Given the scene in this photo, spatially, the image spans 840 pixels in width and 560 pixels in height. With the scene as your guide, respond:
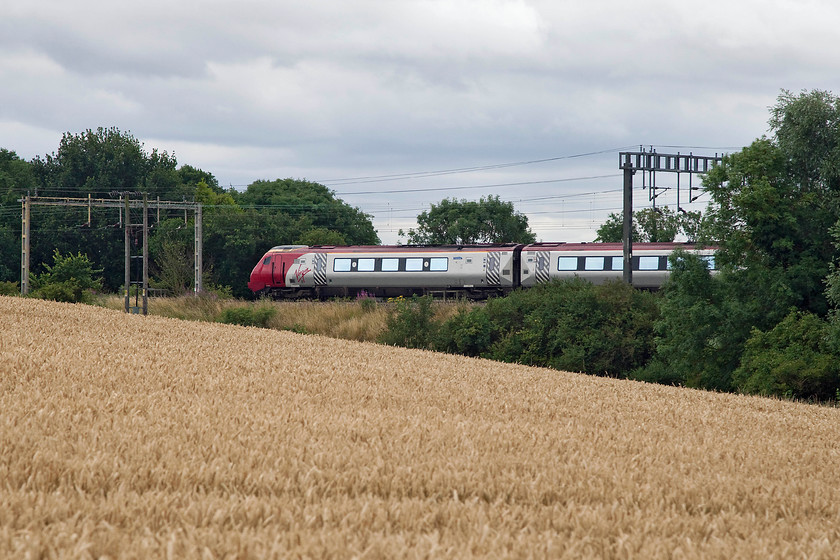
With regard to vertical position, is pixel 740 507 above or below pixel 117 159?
below

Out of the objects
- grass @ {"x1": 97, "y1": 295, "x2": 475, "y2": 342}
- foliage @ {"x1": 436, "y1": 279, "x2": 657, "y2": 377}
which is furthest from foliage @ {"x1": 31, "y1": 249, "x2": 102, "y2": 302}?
foliage @ {"x1": 436, "y1": 279, "x2": 657, "y2": 377}

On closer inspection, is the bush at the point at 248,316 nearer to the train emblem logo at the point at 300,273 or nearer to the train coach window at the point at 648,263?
the train emblem logo at the point at 300,273

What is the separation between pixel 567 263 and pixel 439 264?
7.55 metres

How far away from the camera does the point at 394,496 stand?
18.5 feet

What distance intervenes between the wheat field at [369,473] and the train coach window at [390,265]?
41549 millimetres

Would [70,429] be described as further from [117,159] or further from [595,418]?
[117,159]

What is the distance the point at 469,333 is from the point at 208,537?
38.9 metres

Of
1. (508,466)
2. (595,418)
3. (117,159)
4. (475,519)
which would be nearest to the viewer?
(475,519)

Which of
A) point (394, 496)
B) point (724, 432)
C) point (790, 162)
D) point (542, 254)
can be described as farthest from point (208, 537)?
point (542, 254)

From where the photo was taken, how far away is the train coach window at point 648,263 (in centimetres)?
4825

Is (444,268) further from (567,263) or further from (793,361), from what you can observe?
(793,361)

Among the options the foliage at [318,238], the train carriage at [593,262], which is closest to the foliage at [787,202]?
the train carriage at [593,262]

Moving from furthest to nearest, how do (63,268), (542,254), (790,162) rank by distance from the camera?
(63,268)
(542,254)
(790,162)

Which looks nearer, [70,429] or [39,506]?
[39,506]
